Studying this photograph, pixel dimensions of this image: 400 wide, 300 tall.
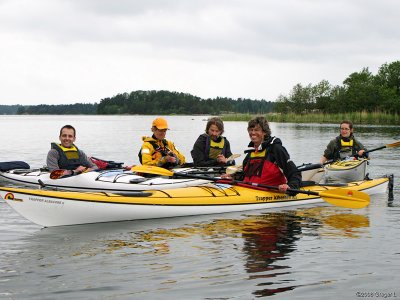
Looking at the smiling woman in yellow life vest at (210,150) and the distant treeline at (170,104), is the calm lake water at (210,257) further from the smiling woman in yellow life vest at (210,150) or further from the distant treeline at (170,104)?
the distant treeline at (170,104)

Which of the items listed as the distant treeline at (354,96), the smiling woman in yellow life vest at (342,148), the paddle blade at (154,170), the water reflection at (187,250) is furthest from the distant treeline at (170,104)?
the water reflection at (187,250)

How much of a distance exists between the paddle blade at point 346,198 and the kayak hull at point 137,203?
76 centimetres

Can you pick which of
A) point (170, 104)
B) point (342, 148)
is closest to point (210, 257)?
point (342, 148)

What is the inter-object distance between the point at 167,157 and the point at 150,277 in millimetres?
5079

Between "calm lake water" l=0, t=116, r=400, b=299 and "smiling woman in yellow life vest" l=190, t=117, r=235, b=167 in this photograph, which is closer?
"calm lake water" l=0, t=116, r=400, b=299

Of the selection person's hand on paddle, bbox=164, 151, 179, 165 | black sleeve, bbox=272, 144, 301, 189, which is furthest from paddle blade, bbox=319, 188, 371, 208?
person's hand on paddle, bbox=164, 151, 179, 165

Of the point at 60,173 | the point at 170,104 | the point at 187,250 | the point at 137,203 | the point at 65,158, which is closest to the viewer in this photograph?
the point at 187,250

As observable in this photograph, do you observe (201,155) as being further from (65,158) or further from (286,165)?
(286,165)

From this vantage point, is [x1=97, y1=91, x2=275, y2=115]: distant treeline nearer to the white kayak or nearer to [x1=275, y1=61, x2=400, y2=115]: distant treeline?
[x1=275, y1=61, x2=400, y2=115]: distant treeline

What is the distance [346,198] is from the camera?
8.18 meters

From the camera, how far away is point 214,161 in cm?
1044

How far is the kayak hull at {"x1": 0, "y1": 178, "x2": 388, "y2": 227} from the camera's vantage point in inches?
264

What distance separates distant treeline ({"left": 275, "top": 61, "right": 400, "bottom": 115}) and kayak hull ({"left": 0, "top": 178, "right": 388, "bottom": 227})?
5107 centimetres

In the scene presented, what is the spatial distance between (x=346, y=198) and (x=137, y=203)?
3.08 metres
